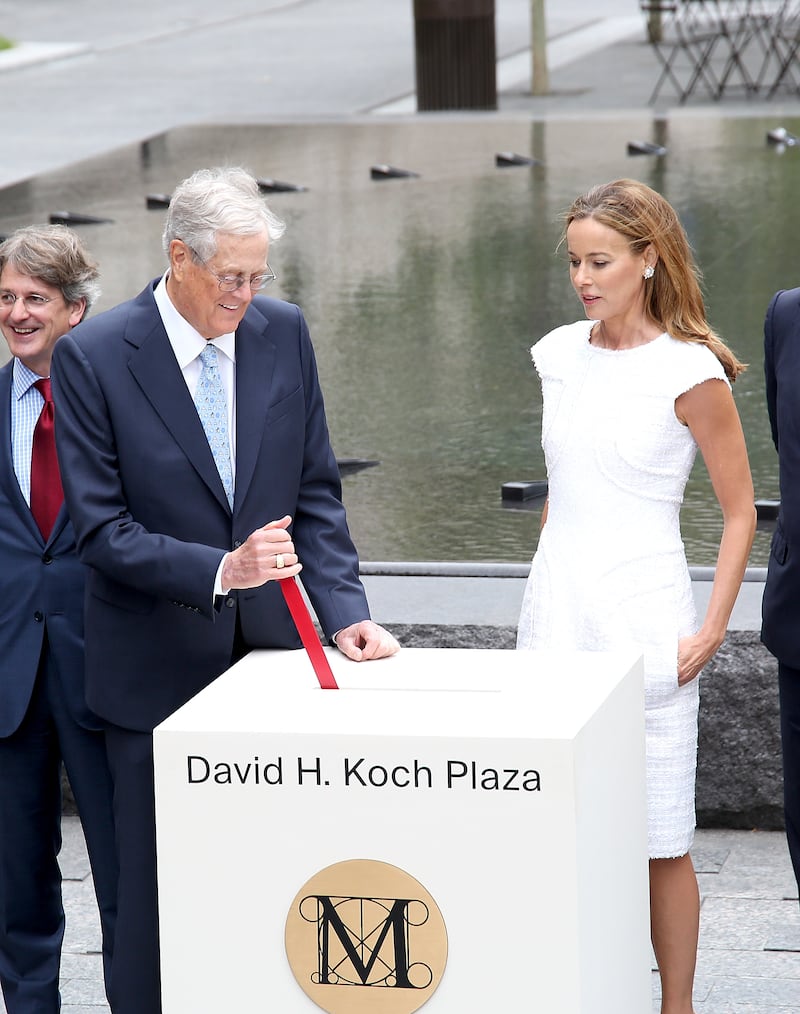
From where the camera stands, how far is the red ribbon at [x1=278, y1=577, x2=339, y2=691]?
2859 mm

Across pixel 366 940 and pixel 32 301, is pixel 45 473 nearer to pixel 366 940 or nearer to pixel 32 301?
pixel 32 301

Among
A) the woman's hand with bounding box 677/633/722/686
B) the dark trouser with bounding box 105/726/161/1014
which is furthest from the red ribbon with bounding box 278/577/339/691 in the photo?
the woman's hand with bounding box 677/633/722/686

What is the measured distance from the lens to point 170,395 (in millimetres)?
3104

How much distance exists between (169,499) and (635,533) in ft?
3.06

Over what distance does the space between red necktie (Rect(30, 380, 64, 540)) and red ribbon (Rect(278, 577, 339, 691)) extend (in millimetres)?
763

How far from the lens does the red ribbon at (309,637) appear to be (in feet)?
9.38

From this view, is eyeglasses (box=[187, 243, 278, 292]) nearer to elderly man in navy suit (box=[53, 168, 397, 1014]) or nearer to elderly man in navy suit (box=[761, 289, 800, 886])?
elderly man in navy suit (box=[53, 168, 397, 1014])

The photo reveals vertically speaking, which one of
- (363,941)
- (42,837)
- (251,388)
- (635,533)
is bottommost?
(42,837)

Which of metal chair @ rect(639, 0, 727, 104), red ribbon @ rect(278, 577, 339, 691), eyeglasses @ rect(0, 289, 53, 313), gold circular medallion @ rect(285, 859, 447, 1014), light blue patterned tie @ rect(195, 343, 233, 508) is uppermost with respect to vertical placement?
eyeglasses @ rect(0, 289, 53, 313)

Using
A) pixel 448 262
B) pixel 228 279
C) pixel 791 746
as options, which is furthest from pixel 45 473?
pixel 448 262

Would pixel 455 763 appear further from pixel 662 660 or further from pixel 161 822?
pixel 662 660

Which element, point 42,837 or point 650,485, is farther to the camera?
point 42,837

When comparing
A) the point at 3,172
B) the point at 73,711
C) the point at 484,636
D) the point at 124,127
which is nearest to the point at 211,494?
the point at 73,711

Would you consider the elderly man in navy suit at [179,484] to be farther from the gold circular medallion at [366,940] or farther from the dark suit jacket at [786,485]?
the dark suit jacket at [786,485]
